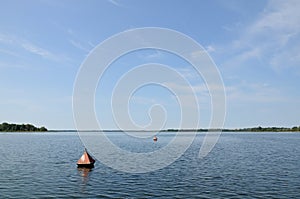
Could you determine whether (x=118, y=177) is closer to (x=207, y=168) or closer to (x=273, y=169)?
(x=207, y=168)

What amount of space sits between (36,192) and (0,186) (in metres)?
5.82

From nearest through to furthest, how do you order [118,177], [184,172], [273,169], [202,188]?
[202,188] < [118,177] < [184,172] < [273,169]

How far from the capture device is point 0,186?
36031 mm

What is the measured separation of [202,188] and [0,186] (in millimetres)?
24037

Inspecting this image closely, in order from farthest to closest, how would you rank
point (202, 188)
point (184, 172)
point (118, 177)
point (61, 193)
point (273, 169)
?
point (273, 169), point (184, 172), point (118, 177), point (202, 188), point (61, 193)

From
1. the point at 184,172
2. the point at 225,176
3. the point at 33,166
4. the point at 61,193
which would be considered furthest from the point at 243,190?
the point at 33,166

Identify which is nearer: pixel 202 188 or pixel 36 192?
pixel 36 192

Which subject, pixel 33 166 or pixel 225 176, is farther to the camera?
pixel 33 166

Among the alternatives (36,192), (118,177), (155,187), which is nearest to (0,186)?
(36,192)

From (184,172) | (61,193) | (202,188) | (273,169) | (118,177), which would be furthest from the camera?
(273,169)

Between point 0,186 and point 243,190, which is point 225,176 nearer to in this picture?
point 243,190

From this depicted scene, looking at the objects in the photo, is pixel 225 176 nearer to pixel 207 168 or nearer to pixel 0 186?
pixel 207 168

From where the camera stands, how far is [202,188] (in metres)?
→ 35.7

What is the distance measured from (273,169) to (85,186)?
32247 mm
